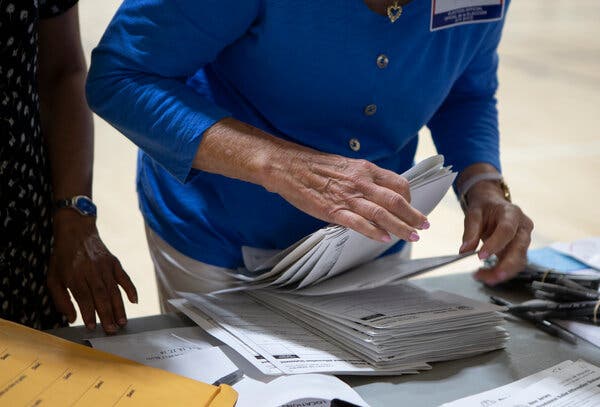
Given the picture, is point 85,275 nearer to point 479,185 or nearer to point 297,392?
point 297,392

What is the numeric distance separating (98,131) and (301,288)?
3792mm

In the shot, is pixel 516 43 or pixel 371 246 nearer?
pixel 371 246

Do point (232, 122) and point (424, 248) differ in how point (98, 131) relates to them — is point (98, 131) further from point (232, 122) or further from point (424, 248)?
point (232, 122)

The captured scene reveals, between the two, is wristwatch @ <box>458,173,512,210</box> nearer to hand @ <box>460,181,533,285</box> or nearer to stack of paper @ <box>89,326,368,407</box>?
hand @ <box>460,181,533,285</box>

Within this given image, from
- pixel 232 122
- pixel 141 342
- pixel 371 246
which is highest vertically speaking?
pixel 232 122

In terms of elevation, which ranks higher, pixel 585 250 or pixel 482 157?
pixel 482 157

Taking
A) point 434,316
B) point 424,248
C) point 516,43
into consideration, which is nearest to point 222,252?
point 434,316

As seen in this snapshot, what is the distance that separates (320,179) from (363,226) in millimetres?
84

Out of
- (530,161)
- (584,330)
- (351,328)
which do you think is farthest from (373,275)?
(530,161)

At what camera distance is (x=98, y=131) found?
466 centimetres

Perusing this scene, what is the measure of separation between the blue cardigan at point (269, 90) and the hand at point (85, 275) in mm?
152

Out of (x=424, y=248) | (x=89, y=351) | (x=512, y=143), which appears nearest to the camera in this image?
(x=89, y=351)

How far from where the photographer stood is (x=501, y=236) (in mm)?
1174

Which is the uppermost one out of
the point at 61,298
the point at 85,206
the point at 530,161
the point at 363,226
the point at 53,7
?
the point at 53,7
